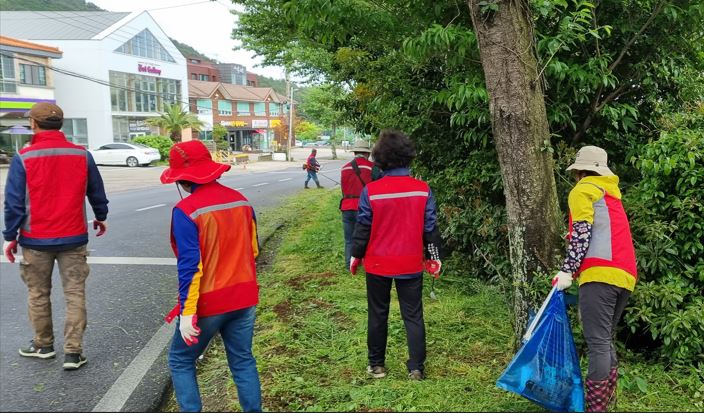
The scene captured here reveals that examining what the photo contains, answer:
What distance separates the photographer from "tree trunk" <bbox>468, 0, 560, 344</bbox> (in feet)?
11.7

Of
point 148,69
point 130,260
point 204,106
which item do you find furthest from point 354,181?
point 204,106

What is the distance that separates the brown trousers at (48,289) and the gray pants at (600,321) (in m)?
3.38

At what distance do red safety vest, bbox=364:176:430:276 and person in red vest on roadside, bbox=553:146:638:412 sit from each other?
36.1 inches

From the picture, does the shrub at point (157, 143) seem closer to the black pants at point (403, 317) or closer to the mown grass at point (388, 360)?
the mown grass at point (388, 360)

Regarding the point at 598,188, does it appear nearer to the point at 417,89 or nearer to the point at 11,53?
the point at 417,89

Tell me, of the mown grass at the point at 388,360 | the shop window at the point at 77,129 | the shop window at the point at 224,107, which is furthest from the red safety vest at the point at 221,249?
the shop window at the point at 224,107

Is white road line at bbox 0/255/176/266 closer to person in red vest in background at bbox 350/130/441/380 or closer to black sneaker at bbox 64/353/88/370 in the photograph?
black sneaker at bbox 64/353/88/370

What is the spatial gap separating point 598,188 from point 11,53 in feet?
121

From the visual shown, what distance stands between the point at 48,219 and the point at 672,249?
4220mm

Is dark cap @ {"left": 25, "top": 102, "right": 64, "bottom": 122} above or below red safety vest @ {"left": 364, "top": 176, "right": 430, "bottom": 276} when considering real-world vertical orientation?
above

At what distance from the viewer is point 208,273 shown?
9.27 ft

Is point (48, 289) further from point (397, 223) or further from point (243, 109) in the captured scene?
point (243, 109)

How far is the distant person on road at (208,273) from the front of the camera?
2.74 meters

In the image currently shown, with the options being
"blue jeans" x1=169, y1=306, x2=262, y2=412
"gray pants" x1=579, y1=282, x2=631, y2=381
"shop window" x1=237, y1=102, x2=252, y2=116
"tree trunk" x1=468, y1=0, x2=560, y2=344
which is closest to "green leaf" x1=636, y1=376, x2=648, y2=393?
"gray pants" x1=579, y1=282, x2=631, y2=381
